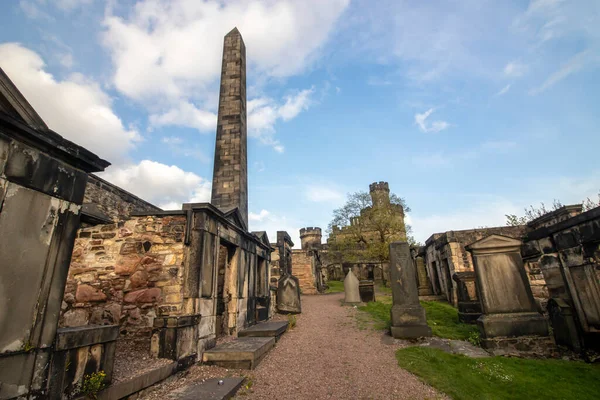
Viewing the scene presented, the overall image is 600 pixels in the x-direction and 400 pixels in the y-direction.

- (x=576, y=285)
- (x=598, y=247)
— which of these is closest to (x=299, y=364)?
(x=576, y=285)

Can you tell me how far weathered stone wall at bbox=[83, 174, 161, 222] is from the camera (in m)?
8.05

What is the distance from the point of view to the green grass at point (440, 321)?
265 inches

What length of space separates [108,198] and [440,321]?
10318 millimetres

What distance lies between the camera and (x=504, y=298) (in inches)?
230

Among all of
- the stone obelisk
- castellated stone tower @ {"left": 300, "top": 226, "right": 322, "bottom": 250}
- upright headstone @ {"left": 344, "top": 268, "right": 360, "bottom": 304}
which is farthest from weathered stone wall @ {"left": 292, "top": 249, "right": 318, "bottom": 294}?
castellated stone tower @ {"left": 300, "top": 226, "right": 322, "bottom": 250}

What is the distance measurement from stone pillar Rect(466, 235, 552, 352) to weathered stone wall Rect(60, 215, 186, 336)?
5.86 metres

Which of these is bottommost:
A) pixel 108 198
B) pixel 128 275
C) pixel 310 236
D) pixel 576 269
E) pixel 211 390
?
pixel 211 390

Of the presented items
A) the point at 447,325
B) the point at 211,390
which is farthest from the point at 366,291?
the point at 211,390

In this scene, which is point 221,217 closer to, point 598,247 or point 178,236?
point 178,236

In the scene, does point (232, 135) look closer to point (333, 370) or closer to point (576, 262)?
point (333, 370)

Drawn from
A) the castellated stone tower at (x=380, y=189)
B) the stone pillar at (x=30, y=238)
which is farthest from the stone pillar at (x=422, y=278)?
the castellated stone tower at (x=380, y=189)

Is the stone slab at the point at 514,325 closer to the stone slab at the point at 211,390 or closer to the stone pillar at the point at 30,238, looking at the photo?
the stone slab at the point at 211,390

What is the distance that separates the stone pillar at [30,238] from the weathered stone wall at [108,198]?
16.4ft

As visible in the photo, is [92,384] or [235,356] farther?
[235,356]
